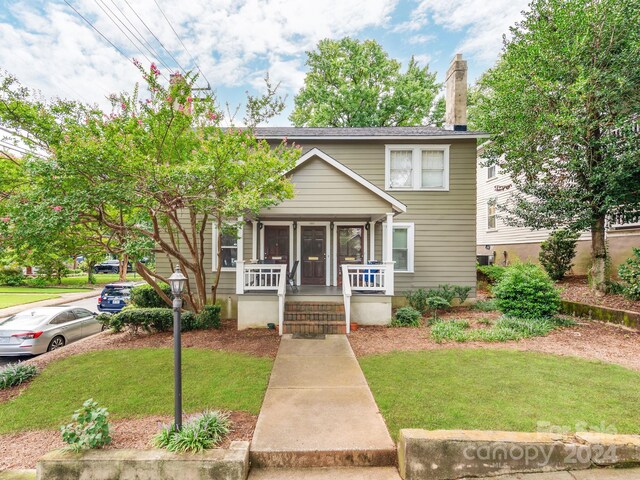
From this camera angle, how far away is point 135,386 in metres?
4.94

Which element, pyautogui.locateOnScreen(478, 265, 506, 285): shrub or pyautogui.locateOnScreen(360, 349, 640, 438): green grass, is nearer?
pyautogui.locateOnScreen(360, 349, 640, 438): green grass

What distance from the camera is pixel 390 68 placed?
23.7m

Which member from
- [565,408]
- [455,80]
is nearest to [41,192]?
[565,408]

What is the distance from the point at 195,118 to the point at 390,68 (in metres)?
21.4

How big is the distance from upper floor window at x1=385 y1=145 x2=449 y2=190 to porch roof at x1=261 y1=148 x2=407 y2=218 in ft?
9.57

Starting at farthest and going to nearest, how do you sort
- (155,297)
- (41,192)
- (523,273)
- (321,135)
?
(321,135) → (155,297) → (523,273) → (41,192)

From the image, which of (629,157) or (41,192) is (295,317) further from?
(629,157)

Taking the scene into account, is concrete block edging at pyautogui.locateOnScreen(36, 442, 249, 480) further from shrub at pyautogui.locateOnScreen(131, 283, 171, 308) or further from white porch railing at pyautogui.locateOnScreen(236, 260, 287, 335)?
shrub at pyautogui.locateOnScreen(131, 283, 171, 308)

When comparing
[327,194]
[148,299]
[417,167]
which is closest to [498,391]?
[327,194]

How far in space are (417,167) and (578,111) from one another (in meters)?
4.67

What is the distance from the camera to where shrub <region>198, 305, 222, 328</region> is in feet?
27.5

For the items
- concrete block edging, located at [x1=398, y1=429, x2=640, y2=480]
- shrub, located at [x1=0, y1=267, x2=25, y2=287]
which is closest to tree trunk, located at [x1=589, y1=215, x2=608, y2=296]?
concrete block edging, located at [x1=398, y1=429, x2=640, y2=480]

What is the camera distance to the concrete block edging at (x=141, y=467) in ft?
9.87

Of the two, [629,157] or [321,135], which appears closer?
[629,157]
